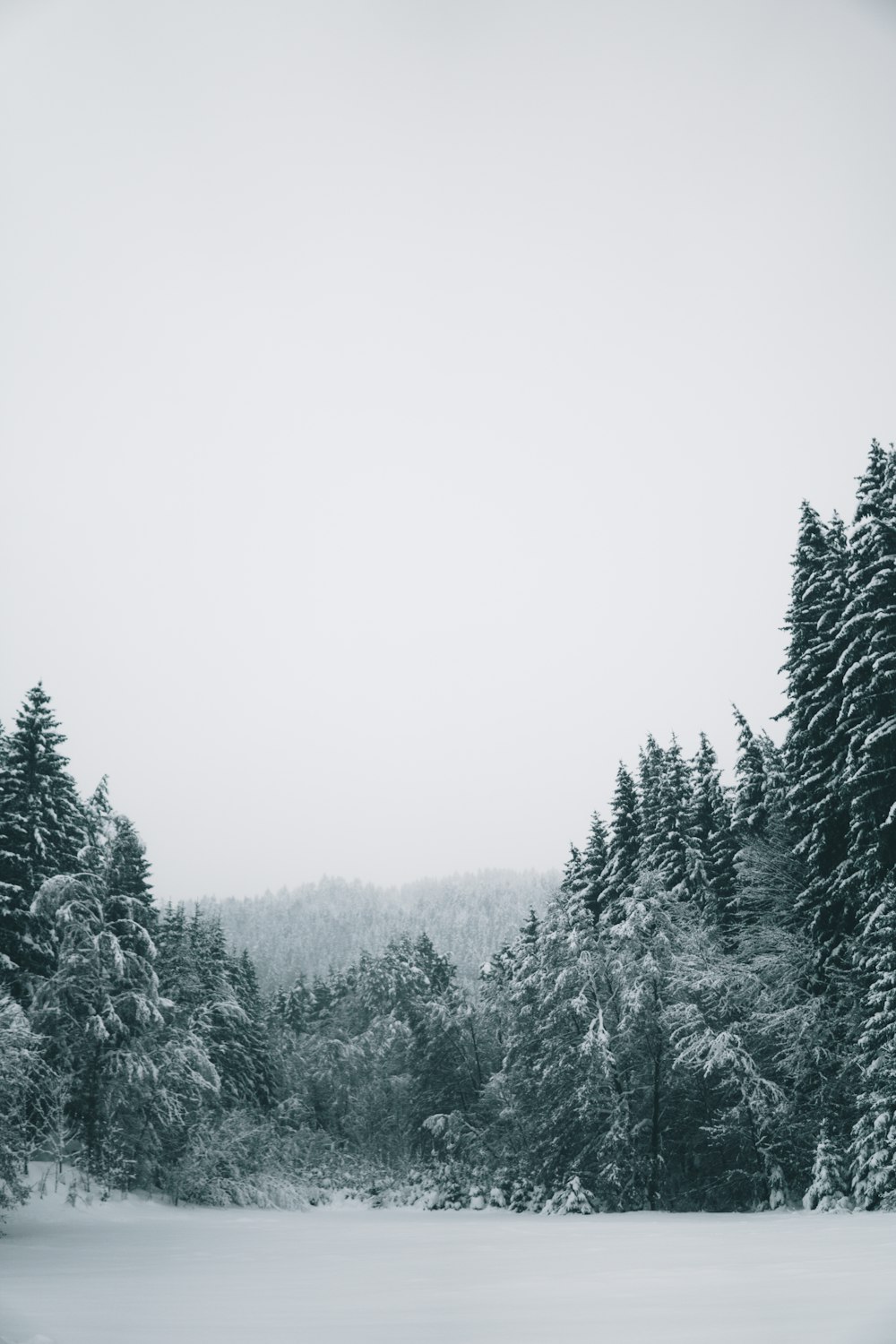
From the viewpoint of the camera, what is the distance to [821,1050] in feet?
79.5

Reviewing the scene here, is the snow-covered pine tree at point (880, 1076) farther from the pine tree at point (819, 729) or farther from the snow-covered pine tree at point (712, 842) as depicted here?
the snow-covered pine tree at point (712, 842)

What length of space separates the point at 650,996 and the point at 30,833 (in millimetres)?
22497

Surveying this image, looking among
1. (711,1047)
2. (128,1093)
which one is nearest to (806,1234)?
(711,1047)

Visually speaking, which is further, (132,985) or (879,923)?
(132,985)

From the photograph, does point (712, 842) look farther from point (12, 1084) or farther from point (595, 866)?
point (12, 1084)

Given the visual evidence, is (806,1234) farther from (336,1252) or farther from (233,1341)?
(233,1341)

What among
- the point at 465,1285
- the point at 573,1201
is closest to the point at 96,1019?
the point at 573,1201

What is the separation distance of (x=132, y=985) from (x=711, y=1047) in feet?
61.5

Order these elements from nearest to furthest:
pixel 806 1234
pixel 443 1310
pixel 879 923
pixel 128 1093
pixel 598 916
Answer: pixel 443 1310 → pixel 806 1234 → pixel 879 923 → pixel 128 1093 → pixel 598 916

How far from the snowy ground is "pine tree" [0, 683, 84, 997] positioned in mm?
9768

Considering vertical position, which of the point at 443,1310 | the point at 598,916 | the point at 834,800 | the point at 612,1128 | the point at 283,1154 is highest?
the point at 834,800

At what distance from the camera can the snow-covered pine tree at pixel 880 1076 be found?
18.6m

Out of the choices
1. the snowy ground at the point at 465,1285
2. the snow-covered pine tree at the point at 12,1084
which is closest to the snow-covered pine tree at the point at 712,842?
the snowy ground at the point at 465,1285

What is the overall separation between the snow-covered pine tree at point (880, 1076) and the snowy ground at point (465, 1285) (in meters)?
0.89
